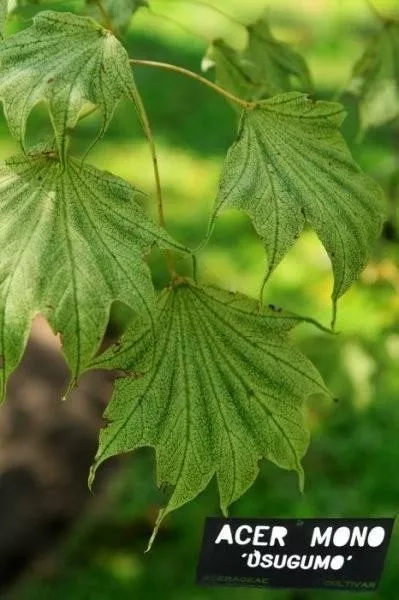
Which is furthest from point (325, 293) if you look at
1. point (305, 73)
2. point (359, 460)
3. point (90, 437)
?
point (305, 73)

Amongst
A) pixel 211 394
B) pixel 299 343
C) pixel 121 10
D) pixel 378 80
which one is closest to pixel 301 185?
pixel 211 394

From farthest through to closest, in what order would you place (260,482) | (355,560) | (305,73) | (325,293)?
(325,293) < (260,482) < (305,73) < (355,560)

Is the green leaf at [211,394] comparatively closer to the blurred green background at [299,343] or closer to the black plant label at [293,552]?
the black plant label at [293,552]

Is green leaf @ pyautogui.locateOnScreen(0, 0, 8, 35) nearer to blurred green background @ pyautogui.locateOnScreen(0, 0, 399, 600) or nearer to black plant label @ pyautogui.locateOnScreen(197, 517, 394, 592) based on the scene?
blurred green background @ pyautogui.locateOnScreen(0, 0, 399, 600)

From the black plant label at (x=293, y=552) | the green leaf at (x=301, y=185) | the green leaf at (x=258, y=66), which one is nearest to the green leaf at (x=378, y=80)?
the green leaf at (x=258, y=66)

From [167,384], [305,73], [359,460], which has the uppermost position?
[305,73]

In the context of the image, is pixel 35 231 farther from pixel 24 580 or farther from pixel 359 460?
pixel 359 460

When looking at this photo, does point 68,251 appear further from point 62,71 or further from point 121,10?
point 121,10
